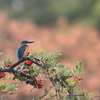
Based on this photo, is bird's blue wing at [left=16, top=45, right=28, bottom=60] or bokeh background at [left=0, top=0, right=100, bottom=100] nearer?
bird's blue wing at [left=16, top=45, right=28, bottom=60]

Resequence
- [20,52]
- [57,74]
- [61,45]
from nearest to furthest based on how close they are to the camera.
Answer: [57,74] → [20,52] → [61,45]

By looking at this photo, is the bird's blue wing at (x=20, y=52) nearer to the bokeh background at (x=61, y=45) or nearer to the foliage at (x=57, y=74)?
the foliage at (x=57, y=74)

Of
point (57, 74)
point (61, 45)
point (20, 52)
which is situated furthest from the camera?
point (61, 45)

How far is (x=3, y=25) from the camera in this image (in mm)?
14016

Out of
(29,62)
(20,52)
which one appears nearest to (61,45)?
(20,52)

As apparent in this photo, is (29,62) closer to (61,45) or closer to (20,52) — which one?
(20,52)

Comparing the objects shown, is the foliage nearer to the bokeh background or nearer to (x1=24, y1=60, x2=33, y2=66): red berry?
(x1=24, y1=60, x2=33, y2=66): red berry

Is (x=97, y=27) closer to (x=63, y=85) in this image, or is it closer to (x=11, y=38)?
(x=11, y=38)

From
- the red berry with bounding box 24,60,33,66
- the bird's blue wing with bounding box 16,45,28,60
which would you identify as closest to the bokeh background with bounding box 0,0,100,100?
the bird's blue wing with bounding box 16,45,28,60

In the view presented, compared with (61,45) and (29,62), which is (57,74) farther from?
(61,45)

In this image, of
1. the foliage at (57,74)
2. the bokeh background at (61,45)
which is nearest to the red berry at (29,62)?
the foliage at (57,74)

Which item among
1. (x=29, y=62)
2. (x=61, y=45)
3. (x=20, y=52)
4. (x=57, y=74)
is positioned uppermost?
(x=61, y=45)

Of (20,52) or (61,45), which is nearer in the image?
(20,52)

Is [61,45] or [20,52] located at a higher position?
[61,45]
